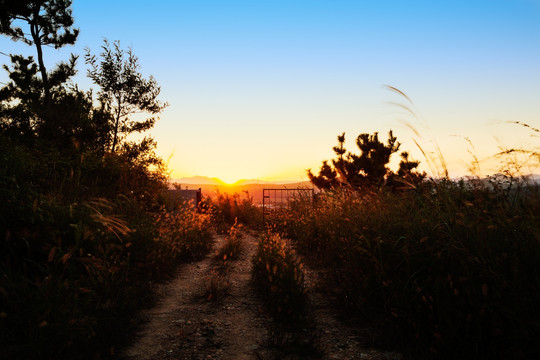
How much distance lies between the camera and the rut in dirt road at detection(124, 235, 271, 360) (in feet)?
10.1

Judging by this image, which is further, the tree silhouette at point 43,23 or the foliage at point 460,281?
the tree silhouette at point 43,23

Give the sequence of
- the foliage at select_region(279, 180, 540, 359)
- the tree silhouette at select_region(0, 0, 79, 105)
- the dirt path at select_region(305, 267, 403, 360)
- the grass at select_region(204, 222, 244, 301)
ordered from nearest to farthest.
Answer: the foliage at select_region(279, 180, 540, 359)
the dirt path at select_region(305, 267, 403, 360)
the grass at select_region(204, 222, 244, 301)
the tree silhouette at select_region(0, 0, 79, 105)

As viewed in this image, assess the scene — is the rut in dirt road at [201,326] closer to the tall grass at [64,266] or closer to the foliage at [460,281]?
the tall grass at [64,266]

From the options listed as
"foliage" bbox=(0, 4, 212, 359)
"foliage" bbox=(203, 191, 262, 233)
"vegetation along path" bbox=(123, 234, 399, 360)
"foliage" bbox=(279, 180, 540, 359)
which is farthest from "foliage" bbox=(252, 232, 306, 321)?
"foliage" bbox=(203, 191, 262, 233)

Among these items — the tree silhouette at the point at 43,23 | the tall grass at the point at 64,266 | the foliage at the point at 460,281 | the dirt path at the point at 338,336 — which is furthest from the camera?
the tree silhouette at the point at 43,23

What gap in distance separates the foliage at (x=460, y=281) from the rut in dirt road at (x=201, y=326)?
130 cm

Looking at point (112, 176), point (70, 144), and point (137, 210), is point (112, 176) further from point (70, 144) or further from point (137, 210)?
point (70, 144)

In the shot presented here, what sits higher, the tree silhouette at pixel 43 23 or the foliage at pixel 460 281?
the tree silhouette at pixel 43 23

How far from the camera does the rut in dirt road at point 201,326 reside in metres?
3.07

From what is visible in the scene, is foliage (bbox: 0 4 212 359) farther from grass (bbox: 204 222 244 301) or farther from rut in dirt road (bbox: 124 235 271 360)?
grass (bbox: 204 222 244 301)

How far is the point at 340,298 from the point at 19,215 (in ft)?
13.4

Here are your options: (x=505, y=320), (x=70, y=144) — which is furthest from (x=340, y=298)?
(x=70, y=144)

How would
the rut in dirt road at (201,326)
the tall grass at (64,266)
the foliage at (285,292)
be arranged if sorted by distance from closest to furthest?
the tall grass at (64,266)
the rut in dirt road at (201,326)
the foliage at (285,292)

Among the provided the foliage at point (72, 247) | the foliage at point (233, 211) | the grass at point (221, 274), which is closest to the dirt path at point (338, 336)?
the grass at point (221, 274)
